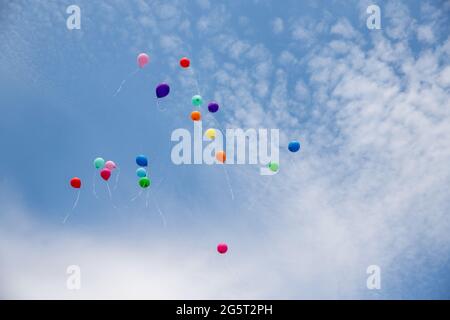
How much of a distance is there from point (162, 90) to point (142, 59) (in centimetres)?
57

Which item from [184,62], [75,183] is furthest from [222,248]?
[184,62]

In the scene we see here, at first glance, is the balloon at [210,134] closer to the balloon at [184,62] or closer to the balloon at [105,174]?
the balloon at [184,62]

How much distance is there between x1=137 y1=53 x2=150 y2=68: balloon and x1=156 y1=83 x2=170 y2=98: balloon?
1.49 feet

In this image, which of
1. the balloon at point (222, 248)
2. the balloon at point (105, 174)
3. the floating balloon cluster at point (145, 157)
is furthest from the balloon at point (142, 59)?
the balloon at point (222, 248)

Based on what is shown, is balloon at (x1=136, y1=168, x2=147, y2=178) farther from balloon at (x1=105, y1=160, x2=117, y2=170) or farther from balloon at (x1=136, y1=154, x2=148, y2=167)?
balloon at (x1=105, y1=160, x2=117, y2=170)

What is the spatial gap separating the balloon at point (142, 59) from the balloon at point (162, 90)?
0.46 meters

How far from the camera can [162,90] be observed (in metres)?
6.75
